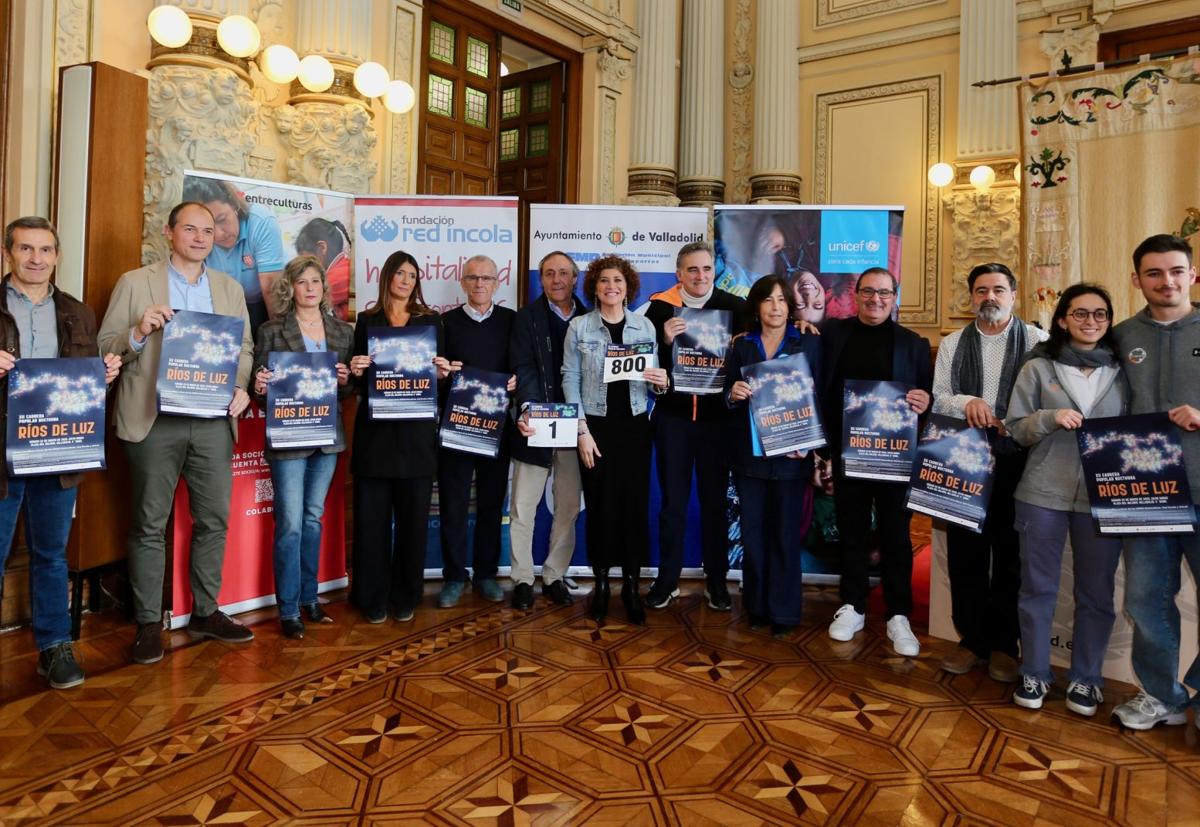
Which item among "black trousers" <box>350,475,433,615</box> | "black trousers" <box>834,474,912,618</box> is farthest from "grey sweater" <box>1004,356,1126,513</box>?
"black trousers" <box>350,475,433,615</box>

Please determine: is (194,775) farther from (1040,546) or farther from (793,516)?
(1040,546)

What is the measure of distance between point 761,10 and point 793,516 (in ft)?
21.3

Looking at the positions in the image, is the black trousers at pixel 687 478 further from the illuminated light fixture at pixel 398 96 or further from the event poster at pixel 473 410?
the illuminated light fixture at pixel 398 96

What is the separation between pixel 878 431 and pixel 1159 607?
38.8 inches

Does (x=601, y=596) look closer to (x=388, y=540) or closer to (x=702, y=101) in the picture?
(x=388, y=540)

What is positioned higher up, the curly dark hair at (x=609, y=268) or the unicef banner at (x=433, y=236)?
the unicef banner at (x=433, y=236)

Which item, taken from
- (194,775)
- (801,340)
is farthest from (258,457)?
(801,340)

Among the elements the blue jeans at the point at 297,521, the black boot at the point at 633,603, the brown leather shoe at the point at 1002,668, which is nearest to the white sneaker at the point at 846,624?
the brown leather shoe at the point at 1002,668

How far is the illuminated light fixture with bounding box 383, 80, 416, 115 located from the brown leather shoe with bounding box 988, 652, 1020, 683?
433cm

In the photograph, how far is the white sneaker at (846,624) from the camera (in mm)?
3188

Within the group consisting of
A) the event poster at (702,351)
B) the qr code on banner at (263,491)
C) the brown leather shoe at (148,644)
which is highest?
the event poster at (702,351)

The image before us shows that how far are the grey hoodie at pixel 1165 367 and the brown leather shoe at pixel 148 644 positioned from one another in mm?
3275

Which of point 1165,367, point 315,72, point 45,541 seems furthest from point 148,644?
point 1165,367

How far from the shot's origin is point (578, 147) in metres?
7.06
